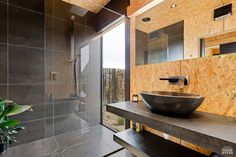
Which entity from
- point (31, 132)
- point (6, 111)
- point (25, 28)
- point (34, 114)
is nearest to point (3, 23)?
point (25, 28)

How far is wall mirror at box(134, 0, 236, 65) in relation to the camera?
1.09m

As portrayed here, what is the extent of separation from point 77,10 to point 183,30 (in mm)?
2072

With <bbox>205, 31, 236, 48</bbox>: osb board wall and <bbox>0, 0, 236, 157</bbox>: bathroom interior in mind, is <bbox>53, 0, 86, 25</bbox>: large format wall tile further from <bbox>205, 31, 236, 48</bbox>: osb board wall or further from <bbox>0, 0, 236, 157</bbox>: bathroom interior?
<bbox>205, 31, 236, 48</bbox>: osb board wall

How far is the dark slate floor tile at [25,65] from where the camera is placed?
2.09 metres

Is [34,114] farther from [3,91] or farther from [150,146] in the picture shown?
[150,146]

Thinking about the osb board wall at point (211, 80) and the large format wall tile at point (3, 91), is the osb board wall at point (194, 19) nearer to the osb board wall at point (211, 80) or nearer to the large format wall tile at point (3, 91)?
the osb board wall at point (211, 80)

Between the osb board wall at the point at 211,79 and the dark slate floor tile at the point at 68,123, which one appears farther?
the dark slate floor tile at the point at 68,123

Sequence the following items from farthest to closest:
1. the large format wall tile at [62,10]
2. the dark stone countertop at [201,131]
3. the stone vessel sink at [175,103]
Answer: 1. the large format wall tile at [62,10]
2. the stone vessel sink at [175,103]
3. the dark stone countertop at [201,131]

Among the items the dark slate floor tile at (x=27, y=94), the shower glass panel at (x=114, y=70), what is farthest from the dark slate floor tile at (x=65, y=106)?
the shower glass panel at (x=114, y=70)

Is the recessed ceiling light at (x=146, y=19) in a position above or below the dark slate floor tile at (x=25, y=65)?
above

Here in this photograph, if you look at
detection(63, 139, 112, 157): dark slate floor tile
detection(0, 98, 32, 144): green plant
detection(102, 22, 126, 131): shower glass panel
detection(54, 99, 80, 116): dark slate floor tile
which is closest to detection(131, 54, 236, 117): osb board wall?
detection(102, 22, 126, 131): shower glass panel

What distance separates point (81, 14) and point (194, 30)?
85.3 inches

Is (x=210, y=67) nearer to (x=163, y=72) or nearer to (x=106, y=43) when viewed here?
(x=163, y=72)

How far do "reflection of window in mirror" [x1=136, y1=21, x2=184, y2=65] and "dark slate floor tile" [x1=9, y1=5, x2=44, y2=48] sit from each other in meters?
1.64
